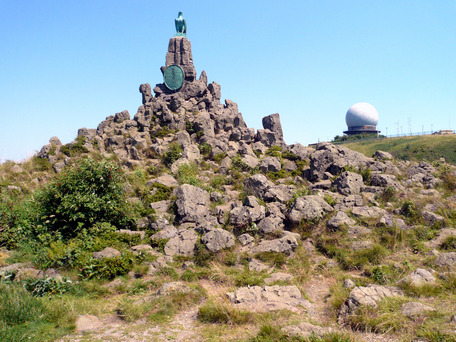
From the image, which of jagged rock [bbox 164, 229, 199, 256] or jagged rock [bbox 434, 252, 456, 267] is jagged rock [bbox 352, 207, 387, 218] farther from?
jagged rock [bbox 164, 229, 199, 256]

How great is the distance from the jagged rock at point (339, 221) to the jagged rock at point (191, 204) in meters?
5.91

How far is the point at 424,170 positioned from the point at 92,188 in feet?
72.2

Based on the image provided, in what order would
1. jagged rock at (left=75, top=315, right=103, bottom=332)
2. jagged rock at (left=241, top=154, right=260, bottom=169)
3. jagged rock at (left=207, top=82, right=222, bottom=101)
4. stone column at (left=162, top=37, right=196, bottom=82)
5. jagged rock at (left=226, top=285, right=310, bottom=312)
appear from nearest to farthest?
jagged rock at (left=75, top=315, right=103, bottom=332) < jagged rock at (left=226, top=285, right=310, bottom=312) < jagged rock at (left=241, top=154, right=260, bottom=169) < stone column at (left=162, top=37, right=196, bottom=82) < jagged rock at (left=207, top=82, right=222, bottom=101)

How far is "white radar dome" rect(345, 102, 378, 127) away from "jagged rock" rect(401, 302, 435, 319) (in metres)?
79.4

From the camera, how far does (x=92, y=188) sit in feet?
45.9

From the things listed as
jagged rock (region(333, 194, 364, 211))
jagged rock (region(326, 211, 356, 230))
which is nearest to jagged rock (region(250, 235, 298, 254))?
jagged rock (region(326, 211, 356, 230))

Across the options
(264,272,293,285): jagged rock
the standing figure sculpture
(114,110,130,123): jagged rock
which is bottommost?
(264,272,293,285): jagged rock

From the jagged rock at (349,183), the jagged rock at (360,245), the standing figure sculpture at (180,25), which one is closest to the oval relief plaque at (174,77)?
the standing figure sculpture at (180,25)

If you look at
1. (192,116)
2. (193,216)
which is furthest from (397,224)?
(192,116)

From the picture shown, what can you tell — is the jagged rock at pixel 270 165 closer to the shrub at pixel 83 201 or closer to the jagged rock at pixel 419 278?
the shrub at pixel 83 201

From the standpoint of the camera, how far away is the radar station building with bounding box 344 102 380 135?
261ft

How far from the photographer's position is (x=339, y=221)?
1407 centimetres

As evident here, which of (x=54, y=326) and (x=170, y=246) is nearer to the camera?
(x=54, y=326)

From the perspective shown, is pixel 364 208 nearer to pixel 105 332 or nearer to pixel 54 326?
pixel 105 332
